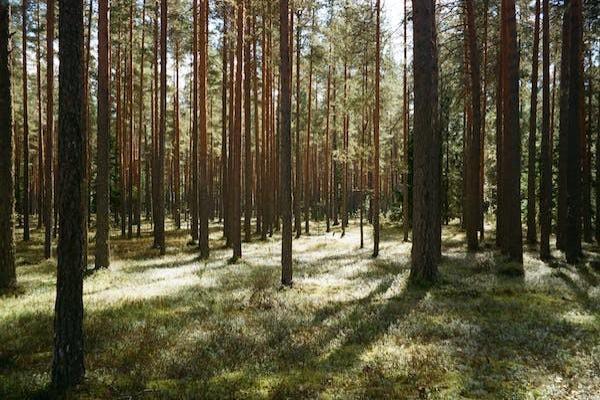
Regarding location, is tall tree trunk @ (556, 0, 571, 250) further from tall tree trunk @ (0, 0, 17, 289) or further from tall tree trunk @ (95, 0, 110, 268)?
tall tree trunk @ (0, 0, 17, 289)

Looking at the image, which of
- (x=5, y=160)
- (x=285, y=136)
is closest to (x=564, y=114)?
(x=285, y=136)

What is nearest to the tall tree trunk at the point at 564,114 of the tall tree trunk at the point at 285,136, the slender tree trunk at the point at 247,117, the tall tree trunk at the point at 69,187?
the tall tree trunk at the point at 285,136

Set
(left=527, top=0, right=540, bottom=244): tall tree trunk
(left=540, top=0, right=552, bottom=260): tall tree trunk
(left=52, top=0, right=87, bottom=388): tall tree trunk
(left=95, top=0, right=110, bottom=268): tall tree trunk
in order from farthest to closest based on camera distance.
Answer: (left=527, top=0, right=540, bottom=244): tall tree trunk, (left=540, top=0, right=552, bottom=260): tall tree trunk, (left=95, top=0, right=110, bottom=268): tall tree trunk, (left=52, top=0, right=87, bottom=388): tall tree trunk

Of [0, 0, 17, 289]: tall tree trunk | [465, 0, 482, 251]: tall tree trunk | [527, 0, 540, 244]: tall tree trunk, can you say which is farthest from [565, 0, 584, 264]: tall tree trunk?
[0, 0, 17, 289]: tall tree trunk

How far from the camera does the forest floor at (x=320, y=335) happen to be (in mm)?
6164

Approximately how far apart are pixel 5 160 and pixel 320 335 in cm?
901

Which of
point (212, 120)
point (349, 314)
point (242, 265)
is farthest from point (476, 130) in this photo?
point (212, 120)

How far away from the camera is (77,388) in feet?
19.7

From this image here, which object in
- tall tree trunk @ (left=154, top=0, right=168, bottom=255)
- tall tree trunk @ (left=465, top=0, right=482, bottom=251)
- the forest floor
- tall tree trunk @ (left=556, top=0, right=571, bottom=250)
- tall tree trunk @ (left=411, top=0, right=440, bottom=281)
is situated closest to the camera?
the forest floor

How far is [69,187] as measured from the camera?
5707mm

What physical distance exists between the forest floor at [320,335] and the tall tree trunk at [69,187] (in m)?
0.66

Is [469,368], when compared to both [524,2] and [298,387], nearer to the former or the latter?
[298,387]

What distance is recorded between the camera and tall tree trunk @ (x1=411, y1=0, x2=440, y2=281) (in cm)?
1270

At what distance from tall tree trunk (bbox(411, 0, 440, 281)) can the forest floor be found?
1278 mm
